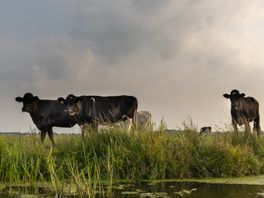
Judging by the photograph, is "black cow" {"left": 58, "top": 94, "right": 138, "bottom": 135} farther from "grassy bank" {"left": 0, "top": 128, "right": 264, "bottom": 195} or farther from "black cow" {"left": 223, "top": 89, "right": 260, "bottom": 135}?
"grassy bank" {"left": 0, "top": 128, "right": 264, "bottom": 195}

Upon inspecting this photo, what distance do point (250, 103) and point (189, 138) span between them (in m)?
12.3

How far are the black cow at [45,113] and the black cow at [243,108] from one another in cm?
745

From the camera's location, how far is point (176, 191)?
1066 centimetres

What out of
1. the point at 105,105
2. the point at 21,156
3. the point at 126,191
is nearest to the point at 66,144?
the point at 21,156

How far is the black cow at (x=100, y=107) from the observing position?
70.1 feet

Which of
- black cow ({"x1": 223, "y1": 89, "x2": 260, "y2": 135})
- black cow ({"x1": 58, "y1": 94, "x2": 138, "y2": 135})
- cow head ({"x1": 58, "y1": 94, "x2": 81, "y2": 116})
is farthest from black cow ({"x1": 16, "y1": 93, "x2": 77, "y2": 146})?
black cow ({"x1": 223, "y1": 89, "x2": 260, "y2": 135})

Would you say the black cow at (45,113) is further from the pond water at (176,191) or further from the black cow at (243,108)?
the pond water at (176,191)

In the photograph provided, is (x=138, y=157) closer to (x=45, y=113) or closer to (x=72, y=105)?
(x=72, y=105)

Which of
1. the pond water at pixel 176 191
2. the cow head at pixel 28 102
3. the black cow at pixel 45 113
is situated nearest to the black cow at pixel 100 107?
the black cow at pixel 45 113

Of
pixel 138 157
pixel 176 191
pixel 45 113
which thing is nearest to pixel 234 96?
pixel 45 113

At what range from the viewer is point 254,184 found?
39.3 ft

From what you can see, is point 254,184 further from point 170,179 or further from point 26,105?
point 26,105

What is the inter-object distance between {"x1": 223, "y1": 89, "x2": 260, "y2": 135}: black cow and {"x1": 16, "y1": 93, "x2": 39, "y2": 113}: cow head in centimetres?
901

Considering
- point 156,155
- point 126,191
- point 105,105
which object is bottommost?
point 126,191
